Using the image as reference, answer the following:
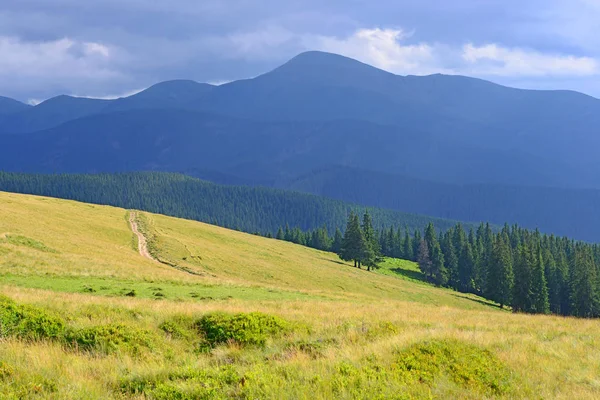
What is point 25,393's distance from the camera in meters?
7.41

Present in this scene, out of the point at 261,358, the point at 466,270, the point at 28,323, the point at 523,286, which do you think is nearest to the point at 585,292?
the point at 523,286

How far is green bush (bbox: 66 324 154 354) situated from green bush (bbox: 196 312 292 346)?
6.85 feet

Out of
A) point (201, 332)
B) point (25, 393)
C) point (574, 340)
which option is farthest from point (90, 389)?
point (574, 340)

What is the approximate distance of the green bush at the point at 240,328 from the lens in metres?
13.0

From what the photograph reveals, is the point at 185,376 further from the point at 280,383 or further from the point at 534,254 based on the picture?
the point at 534,254

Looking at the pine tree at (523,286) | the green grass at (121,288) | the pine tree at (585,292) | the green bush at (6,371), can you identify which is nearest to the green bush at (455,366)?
the green bush at (6,371)

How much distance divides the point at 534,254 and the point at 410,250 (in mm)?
73643

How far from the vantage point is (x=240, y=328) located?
13438 mm

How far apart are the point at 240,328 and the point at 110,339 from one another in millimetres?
3918

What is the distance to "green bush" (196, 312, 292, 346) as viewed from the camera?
13.0 meters

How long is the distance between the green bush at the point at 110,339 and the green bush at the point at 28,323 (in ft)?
1.77

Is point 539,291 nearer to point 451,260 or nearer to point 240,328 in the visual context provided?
point 451,260

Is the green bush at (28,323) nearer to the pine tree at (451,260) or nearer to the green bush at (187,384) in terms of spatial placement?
the green bush at (187,384)

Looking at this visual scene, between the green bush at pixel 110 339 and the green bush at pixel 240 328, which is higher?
the green bush at pixel 110 339
